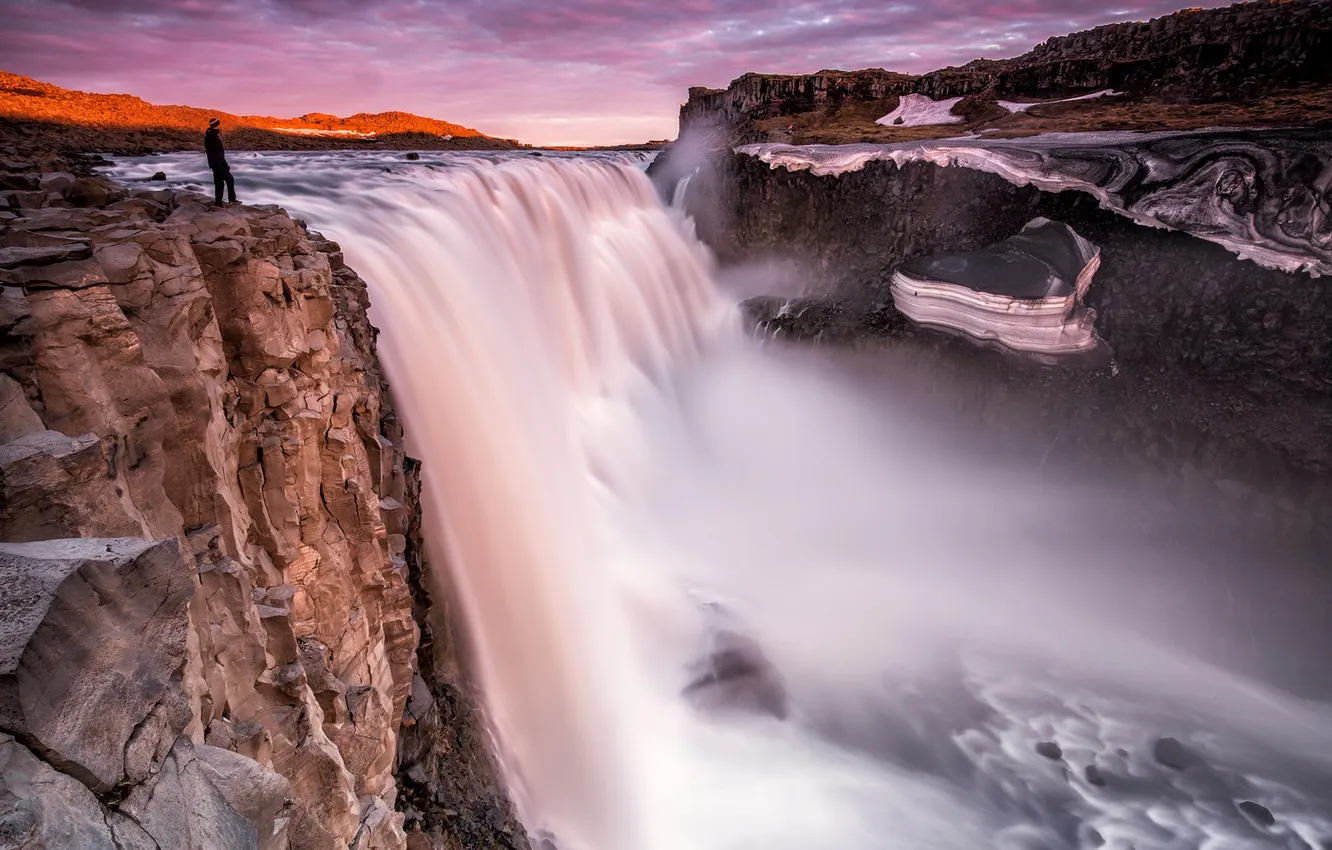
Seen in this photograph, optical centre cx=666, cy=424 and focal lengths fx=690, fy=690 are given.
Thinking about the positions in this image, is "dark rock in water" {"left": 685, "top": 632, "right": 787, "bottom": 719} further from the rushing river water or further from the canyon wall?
the canyon wall

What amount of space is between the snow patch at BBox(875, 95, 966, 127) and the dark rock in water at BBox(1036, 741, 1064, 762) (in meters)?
16.4

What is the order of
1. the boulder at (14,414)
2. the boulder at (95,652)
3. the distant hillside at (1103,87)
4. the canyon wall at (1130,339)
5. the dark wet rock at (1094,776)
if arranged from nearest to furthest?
the boulder at (95,652) < the boulder at (14,414) < the dark wet rock at (1094,776) < the canyon wall at (1130,339) < the distant hillside at (1103,87)

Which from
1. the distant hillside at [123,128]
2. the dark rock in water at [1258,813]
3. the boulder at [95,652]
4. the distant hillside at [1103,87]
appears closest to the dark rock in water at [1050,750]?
the dark rock in water at [1258,813]

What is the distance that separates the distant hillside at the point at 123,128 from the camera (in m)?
14.8

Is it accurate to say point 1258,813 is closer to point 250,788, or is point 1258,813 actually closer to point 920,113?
point 250,788

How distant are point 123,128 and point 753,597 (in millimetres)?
19867

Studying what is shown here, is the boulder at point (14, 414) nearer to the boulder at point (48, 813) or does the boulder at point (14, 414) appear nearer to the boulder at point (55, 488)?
the boulder at point (55, 488)

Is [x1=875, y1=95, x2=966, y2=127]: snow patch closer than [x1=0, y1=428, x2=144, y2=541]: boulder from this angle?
No

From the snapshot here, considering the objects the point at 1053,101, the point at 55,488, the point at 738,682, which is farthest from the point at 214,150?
the point at 1053,101

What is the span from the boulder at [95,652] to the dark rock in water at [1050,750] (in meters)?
8.93

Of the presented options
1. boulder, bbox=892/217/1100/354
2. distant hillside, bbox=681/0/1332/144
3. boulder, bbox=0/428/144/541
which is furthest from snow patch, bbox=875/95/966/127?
boulder, bbox=0/428/144/541

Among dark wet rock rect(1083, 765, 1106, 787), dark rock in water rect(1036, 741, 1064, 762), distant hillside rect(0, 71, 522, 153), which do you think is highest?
distant hillside rect(0, 71, 522, 153)

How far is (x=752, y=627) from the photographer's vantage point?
9227mm

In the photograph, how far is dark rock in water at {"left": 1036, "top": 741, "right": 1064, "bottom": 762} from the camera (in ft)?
26.4
